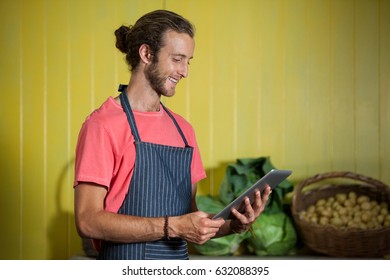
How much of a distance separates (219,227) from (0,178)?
3.36 feet

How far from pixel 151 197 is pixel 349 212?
39.0 inches

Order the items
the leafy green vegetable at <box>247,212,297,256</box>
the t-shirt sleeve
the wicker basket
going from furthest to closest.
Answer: the leafy green vegetable at <box>247,212,297,256</box> < the wicker basket < the t-shirt sleeve

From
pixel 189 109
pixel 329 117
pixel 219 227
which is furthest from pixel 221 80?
pixel 219 227

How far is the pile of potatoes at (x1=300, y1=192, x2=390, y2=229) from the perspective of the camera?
82.3 inches

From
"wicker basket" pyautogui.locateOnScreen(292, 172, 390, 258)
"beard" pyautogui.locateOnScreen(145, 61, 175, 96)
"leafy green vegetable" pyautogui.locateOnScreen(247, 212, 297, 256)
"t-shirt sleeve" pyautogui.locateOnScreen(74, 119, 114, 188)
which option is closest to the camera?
"t-shirt sleeve" pyautogui.locateOnScreen(74, 119, 114, 188)

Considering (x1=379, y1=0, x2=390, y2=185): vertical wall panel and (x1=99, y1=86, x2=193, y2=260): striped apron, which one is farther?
(x1=379, y1=0, x2=390, y2=185): vertical wall panel

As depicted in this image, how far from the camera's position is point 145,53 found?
1.34 metres

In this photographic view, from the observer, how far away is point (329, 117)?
88.2 inches

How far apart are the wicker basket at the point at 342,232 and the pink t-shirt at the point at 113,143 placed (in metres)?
0.82

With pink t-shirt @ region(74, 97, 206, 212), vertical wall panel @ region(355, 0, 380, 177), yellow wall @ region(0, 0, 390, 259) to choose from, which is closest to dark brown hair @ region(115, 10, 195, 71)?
pink t-shirt @ region(74, 97, 206, 212)

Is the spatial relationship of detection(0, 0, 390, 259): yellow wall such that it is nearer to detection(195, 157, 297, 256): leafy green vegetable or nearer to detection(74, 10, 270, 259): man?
detection(195, 157, 297, 256): leafy green vegetable

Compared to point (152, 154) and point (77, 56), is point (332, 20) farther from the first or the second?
point (152, 154)

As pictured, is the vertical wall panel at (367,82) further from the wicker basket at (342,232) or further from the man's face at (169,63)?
the man's face at (169,63)

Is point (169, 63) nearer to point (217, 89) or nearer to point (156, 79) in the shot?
point (156, 79)
